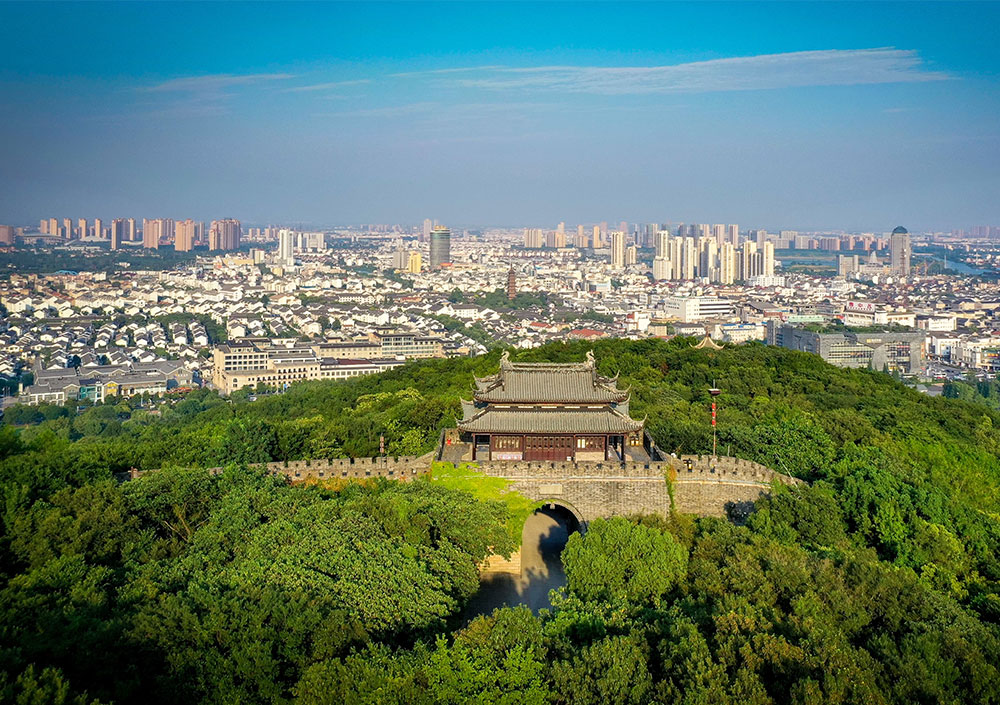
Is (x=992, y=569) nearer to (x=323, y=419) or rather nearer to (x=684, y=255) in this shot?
(x=323, y=419)

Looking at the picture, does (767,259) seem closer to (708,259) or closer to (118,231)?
(708,259)

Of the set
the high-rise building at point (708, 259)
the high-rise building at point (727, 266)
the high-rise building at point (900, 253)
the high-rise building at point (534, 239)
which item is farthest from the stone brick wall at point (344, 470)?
the high-rise building at point (534, 239)

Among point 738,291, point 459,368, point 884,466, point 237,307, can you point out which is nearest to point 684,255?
point 738,291

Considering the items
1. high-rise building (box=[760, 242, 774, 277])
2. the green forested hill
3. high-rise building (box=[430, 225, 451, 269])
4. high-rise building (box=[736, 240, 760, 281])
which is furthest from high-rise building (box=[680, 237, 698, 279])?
the green forested hill

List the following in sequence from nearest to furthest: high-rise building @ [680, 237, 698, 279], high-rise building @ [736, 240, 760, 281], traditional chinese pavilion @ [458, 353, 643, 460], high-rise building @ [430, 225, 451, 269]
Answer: traditional chinese pavilion @ [458, 353, 643, 460]
high-rise building @ [736, 240, 760, 281]
high-rise building @ [680, 237, 698, 279]
high-rise building @ [430, 225, 451, 269]

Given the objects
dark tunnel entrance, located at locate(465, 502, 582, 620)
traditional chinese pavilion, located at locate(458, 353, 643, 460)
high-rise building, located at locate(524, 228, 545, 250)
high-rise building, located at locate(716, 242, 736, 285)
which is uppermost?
high-rise building, located at locate(524, 228, 545, 250)

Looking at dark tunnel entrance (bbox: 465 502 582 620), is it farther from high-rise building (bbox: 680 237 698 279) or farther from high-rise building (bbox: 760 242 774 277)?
high-rise building (bbox: 680 237 698 279)

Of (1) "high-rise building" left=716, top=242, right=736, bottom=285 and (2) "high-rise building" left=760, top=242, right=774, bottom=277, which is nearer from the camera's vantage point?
(1) "high-rise building" left=716, top=242, right=736, bottom=285
